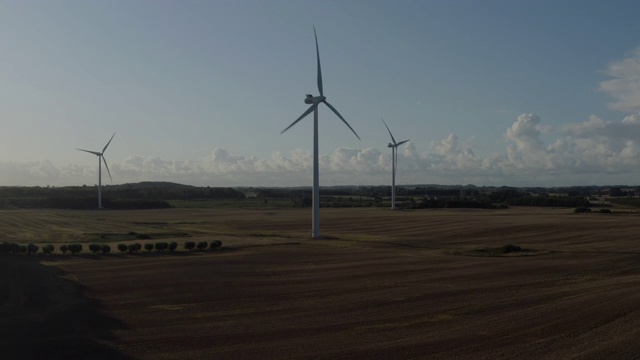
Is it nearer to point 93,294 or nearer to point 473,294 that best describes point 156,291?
point 93,294

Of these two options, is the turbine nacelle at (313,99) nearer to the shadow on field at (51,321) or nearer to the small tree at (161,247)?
the small tree at (161,247)

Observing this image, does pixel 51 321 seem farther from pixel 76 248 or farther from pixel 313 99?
pixel 313 99

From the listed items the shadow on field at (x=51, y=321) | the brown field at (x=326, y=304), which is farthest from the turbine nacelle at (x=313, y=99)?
the shadow on field at (x=51, y=321)

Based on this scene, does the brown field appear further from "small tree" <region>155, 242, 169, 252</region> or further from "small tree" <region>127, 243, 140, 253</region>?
"small tree" <region>155, 242, 169, 252</region>

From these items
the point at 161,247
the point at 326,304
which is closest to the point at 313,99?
the point at 161,247

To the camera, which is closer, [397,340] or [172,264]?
[397,340]

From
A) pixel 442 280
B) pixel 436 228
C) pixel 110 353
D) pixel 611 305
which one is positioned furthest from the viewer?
pixel 436 228

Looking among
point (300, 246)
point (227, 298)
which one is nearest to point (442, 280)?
point (227, 298)
